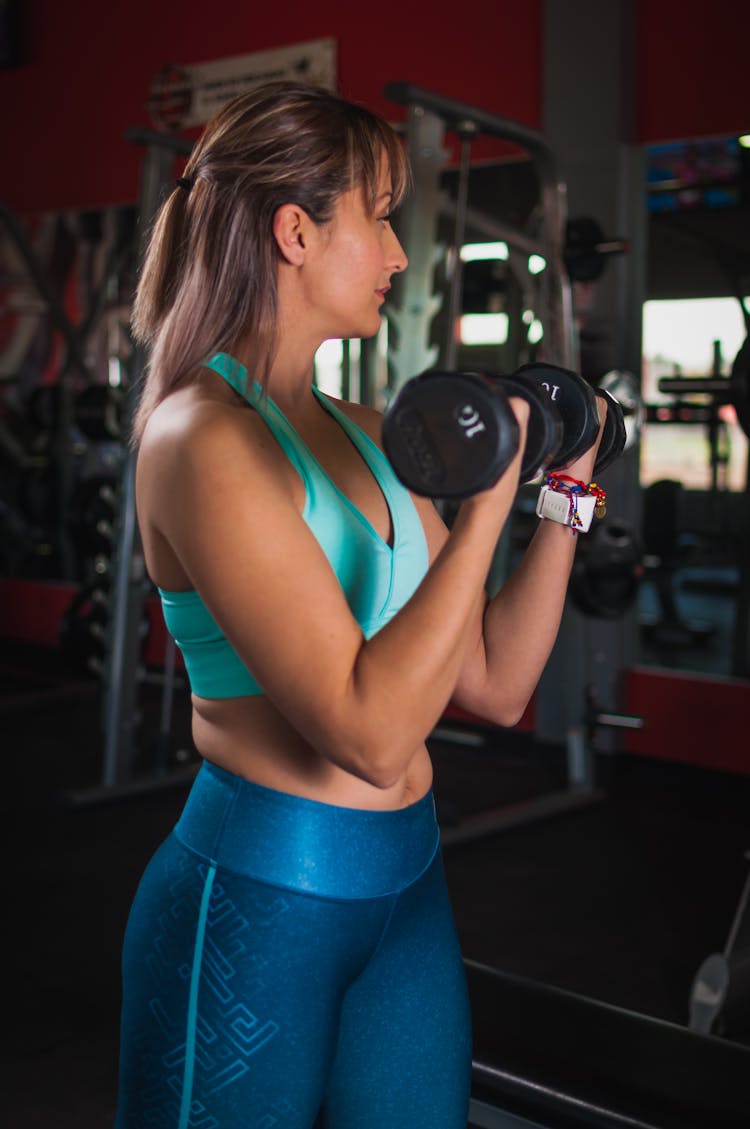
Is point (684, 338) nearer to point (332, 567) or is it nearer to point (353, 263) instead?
point (353, 263)

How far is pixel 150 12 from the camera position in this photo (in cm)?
530

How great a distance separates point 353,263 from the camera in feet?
3.32

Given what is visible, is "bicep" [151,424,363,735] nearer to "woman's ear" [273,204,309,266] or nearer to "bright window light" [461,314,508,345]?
"woman's ear" [273,204,309,266]

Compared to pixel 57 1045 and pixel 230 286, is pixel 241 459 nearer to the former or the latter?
pixel 230 286

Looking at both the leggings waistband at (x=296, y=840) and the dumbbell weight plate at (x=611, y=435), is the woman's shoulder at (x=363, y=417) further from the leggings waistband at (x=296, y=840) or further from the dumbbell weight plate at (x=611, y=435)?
the leggings waistband at (x=296, y=840)

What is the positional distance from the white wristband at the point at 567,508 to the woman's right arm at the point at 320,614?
23cm

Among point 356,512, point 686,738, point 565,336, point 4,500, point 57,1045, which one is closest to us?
point 356,512

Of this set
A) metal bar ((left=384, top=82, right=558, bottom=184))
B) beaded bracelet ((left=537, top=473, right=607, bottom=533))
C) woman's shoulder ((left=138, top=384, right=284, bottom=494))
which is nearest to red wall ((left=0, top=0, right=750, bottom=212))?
metal bar ((left=384, top=82, right=558, bottom=184))

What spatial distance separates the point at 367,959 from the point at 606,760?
3.18 metres

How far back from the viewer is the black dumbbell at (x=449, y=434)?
2.74 ft

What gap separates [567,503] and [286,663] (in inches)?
14.0

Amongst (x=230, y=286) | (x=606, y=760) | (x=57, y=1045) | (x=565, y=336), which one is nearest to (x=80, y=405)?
(x=565, y=336)

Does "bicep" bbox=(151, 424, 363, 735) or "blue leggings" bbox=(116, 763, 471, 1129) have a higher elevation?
"bicep" bbox=(151, 424, 363, 735)

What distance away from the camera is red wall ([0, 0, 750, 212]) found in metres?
3.84
